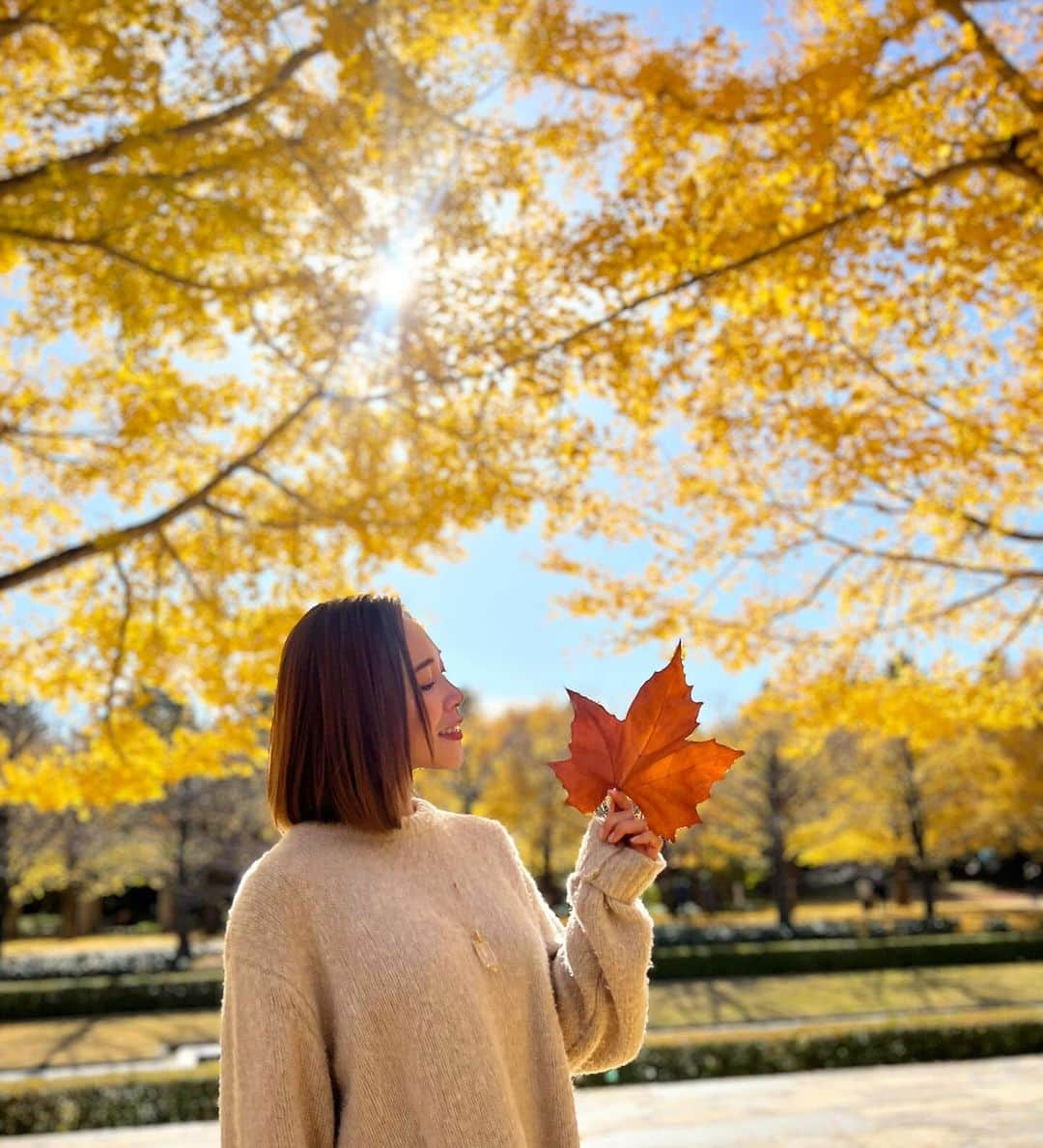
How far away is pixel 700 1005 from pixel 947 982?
12.4 ft

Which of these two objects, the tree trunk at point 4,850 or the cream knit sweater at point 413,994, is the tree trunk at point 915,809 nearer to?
the tree trunk at point 4,850

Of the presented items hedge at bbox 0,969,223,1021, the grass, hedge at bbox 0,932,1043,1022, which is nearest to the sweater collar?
the grass

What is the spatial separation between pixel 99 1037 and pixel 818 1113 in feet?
36.8

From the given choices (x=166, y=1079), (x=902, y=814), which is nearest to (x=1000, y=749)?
(x=902, y=814)

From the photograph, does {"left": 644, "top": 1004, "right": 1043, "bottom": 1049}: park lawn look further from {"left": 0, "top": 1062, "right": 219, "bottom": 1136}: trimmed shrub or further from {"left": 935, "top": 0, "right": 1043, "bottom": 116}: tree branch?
{"left": 935, "top": 0, "right": 1043, "bottom": 116}: tree branch

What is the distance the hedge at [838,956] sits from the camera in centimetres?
1595

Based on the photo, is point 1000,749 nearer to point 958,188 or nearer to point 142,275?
point 958,188

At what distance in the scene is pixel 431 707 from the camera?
1.43 meters

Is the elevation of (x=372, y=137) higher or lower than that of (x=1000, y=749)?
higher

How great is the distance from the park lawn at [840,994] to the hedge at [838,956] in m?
0.17

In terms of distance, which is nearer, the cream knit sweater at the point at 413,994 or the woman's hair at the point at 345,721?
the cream knit sweater at the point at 413,994

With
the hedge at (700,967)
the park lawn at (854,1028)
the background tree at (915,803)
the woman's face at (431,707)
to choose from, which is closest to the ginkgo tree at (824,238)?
the woman's face at (431,707)

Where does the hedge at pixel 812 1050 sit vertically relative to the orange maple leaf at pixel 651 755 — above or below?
below

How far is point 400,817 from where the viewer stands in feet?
4.67
